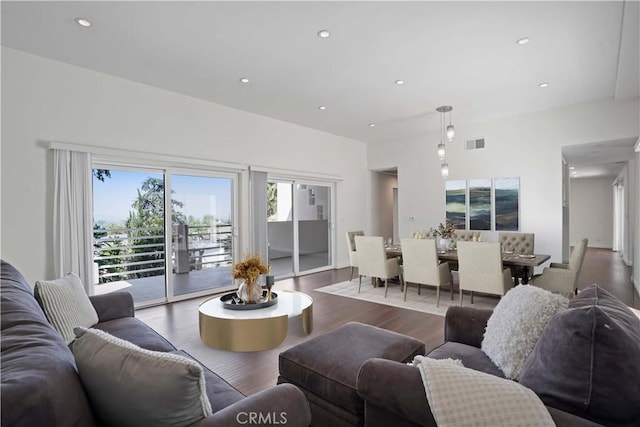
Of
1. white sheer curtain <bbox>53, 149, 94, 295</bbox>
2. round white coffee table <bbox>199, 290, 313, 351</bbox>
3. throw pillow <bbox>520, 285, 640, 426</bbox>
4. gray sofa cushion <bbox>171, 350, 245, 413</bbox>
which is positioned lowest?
round white coffee table <bbox>199, 290, 313, 351</bbox>

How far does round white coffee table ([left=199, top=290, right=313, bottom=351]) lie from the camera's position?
257 cm

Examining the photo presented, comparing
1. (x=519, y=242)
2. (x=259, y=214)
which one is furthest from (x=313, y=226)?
(x=519, y=242)

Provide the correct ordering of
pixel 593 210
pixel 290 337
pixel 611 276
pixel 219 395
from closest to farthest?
pixel 219 395, pixel 290 337, pixel 611 276, pixel 593 210

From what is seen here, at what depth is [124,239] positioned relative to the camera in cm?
439

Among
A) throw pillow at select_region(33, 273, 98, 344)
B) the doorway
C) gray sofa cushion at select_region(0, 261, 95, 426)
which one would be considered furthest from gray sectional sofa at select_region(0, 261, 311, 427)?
the doorway

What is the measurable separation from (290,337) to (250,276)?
32.2 inches

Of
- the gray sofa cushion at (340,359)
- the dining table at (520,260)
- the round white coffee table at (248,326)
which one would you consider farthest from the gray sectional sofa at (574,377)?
the dining table at (520,260)

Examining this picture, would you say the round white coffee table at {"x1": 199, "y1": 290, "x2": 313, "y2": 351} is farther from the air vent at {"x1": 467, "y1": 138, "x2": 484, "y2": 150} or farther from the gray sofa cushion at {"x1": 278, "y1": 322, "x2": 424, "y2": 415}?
the air vent at {"x1": 467, "y1": 138, "x2": 484, "y2": 150}

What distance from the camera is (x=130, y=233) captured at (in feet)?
14.6

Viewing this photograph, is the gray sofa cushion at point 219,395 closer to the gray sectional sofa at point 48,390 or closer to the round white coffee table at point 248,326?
the gray sectional sofa at point 48,390

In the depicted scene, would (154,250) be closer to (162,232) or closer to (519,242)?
(162,232)

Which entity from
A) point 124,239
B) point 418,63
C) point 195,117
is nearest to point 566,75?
point 418,63

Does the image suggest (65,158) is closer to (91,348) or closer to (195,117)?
(195,117)

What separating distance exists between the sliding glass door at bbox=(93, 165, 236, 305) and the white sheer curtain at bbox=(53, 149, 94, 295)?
0.95 feet
